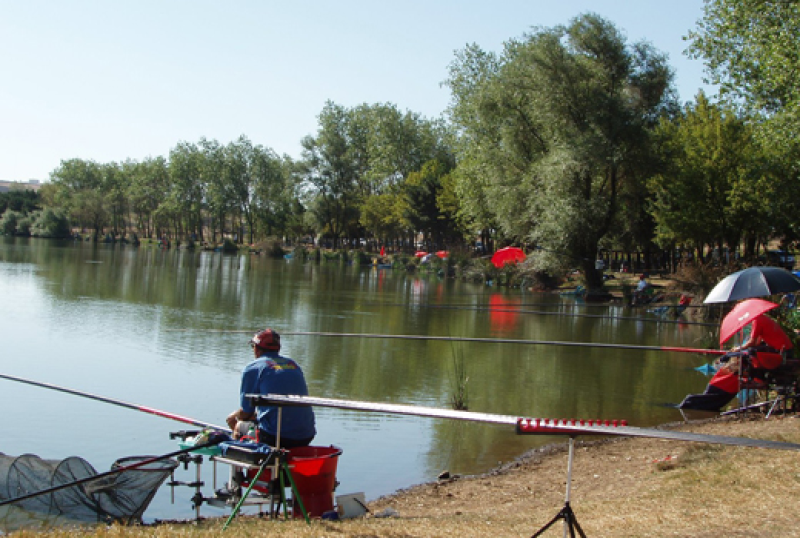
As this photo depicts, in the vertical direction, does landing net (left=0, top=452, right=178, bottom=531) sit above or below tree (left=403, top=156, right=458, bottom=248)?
below

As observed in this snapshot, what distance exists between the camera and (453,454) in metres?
11.0

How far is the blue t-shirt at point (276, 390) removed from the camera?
23.6 ft

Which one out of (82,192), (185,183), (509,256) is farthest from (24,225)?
(509,256)

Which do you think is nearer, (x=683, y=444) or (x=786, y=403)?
(x=683, y=444)

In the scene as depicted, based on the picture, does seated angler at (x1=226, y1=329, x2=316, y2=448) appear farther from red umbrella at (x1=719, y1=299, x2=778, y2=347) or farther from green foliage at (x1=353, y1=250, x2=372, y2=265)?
green foliage at (x1=353, y1=250, x2=372, y2=265)

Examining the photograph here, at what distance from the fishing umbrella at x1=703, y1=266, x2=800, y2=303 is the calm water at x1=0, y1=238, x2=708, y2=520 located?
5.68 feet

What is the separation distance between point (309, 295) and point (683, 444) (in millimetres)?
29380

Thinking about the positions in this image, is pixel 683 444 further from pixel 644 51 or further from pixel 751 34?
pixel 644 51

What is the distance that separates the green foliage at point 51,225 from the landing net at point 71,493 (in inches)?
4739

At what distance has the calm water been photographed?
1109cm

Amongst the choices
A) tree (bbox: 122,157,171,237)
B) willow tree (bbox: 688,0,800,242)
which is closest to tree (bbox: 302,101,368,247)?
tree (bbox: 122,157,171,237)

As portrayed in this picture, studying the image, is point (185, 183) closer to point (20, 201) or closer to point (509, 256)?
point (20, 201)

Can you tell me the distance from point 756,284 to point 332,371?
877cm

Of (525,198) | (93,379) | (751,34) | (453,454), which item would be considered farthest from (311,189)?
(453,454)
